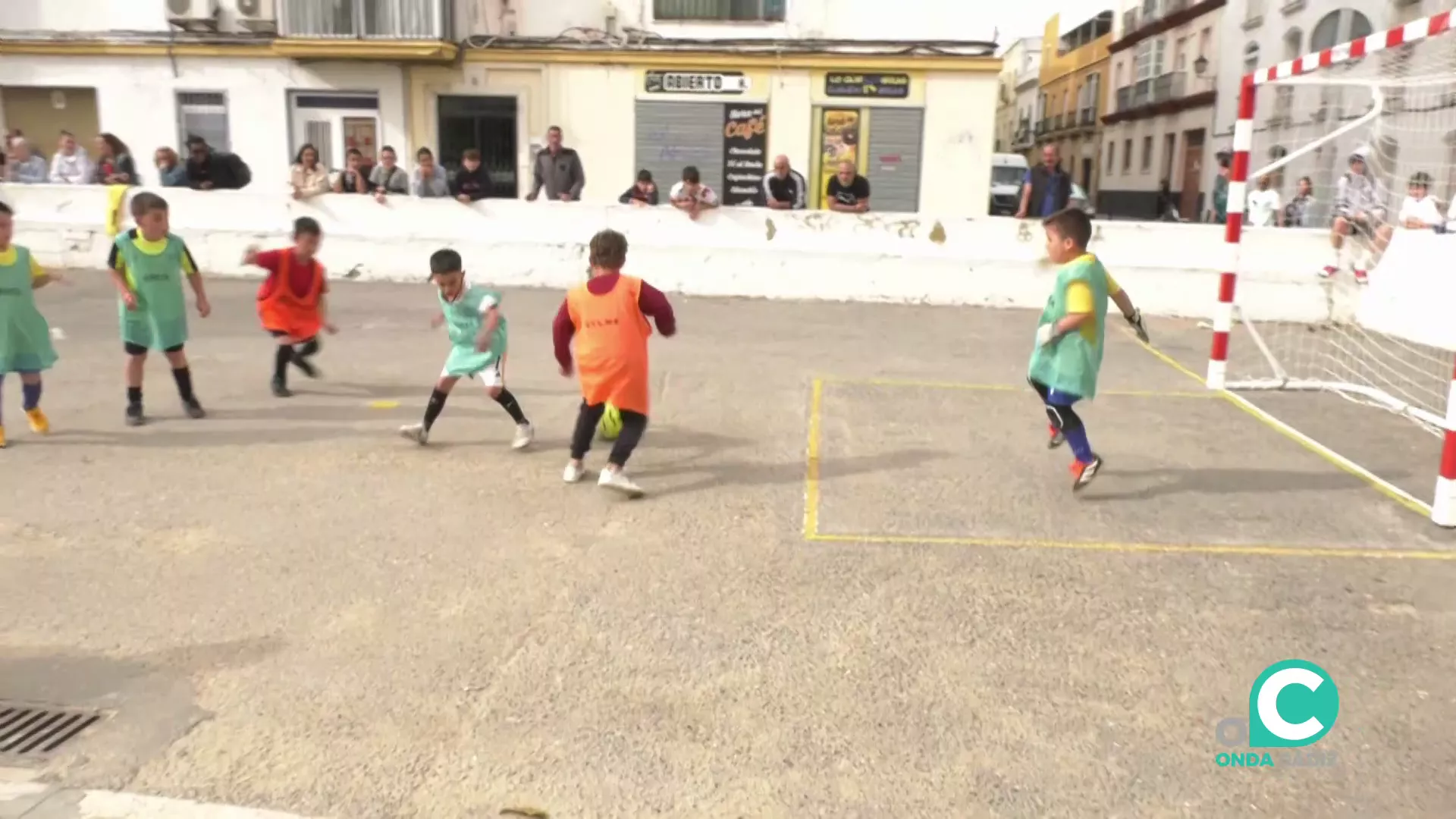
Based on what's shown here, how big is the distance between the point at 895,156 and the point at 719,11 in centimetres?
433

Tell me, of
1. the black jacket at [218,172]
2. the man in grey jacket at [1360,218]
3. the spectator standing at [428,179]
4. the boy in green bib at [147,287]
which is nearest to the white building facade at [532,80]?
the black jacket at [218,172]

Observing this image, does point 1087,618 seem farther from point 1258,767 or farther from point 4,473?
point 4,473

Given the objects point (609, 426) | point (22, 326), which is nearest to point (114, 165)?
point (22, 326)

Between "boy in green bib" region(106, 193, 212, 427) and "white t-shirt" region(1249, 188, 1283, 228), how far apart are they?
12901 millimetres

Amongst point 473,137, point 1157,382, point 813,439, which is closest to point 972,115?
point 473,137

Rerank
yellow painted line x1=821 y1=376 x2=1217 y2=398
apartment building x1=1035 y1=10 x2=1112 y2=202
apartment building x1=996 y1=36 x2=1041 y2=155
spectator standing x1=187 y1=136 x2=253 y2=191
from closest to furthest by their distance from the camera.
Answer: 1. yellow painted line x1=821 y1=376 x2=1217 y2=398
2. spectator standing x1=187 y1=136 x2=253 y2=191
3. apartment building x1=1035 y1=10 x2=1112 y2=202
4. apartment building x1=996 y1=36 x2=1041 y2=155

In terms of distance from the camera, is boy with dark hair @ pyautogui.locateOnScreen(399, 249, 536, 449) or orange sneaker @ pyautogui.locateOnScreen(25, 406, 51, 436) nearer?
boy with dark hair @ pyautogui.locateOnScreen(399, 249, 536, 449)

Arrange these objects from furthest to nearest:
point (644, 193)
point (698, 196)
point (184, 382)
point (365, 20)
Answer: point (365, 20) < point (644, 193) < point (698, 196) < point (184, 382)

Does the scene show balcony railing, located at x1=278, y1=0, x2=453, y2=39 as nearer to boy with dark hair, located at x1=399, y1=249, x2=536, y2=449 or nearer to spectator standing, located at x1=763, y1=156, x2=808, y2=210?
spectator standing, located at x1=763, y1=156, x2=808, y2=210

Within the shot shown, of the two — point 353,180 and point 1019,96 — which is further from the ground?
point 1019,96

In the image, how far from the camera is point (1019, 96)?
70.2m

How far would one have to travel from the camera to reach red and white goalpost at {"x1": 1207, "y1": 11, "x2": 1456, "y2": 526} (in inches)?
337

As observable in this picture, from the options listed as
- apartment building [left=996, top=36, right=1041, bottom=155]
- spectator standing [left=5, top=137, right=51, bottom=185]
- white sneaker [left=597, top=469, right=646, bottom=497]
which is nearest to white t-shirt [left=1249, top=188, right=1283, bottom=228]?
white sneaker [left=597, top=469, right=646, bottom=497]

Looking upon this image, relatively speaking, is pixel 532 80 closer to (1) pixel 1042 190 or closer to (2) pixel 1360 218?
(1) pixel 1042 190
